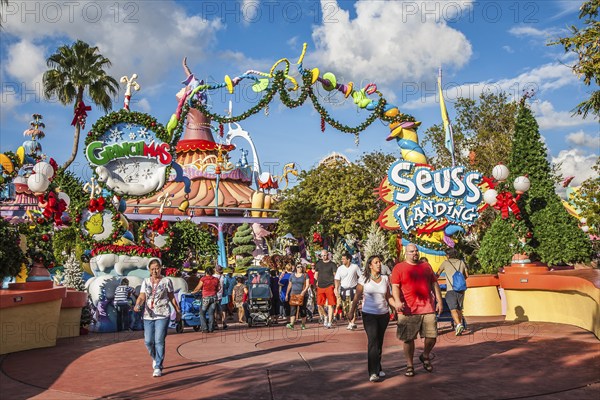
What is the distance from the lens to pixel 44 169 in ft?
40.4

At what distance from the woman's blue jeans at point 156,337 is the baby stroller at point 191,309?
5812 millimetres

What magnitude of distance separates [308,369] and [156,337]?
7.18 ft

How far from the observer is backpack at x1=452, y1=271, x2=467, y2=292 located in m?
11.8

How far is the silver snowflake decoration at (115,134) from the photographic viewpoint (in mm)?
16953

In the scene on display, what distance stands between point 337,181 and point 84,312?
24.7 metres

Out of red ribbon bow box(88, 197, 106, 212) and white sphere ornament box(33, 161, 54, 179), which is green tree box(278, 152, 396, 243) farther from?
white sphere ornament box(33, 161, 54, 179)

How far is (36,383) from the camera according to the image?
7680 mm

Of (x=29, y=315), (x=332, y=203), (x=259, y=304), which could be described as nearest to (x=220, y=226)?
(x=332, y=203)

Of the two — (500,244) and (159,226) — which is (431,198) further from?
(159,226)

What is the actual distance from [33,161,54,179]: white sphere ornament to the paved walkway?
353cm

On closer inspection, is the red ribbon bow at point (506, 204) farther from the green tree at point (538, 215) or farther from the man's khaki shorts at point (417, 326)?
the man's khaki shorts at point (417, 326)

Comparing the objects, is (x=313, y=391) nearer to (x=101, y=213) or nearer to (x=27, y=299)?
(x=27, y=299)

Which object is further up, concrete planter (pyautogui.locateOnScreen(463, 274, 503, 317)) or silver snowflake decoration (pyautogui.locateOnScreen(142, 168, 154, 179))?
silver snowflake decoration (pyautogui.locateOnScreen(142, 168, 154, 179))

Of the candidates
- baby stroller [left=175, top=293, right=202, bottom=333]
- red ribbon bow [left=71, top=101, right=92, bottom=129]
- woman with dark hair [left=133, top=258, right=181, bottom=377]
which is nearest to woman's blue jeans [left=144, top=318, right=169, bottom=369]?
woman with dark hair [left=133, top=258, right=181, bottom=377]
